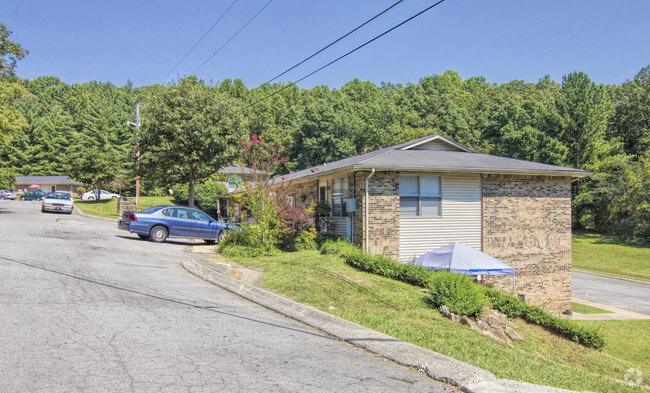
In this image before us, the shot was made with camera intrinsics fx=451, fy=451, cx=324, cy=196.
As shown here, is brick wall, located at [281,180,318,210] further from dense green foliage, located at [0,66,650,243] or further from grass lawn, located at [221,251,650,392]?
dense green foliage, located at [0,66,650,243]

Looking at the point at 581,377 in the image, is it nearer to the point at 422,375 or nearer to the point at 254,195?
the point at 422,375

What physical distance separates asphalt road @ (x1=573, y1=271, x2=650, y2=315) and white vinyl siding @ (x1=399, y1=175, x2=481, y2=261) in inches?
362

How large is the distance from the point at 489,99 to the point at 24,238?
65064 mm

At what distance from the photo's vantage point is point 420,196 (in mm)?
16609

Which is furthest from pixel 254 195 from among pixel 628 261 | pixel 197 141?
pixel 628 261

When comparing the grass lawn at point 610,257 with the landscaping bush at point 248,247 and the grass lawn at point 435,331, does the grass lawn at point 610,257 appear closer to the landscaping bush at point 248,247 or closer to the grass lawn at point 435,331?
the grass lawn at point 435,331

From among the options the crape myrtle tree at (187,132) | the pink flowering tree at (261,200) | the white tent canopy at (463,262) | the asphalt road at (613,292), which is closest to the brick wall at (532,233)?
the white tent canopy at (463,262)

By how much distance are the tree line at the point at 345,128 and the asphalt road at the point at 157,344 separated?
11624 millimetres

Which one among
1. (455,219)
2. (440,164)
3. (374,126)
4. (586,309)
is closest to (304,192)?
(440,164)

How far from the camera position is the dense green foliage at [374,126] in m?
28.7

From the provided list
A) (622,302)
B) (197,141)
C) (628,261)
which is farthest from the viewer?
(628,261)

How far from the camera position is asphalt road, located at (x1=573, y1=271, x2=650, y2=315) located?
830 inches

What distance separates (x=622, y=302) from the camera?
70.6 ft

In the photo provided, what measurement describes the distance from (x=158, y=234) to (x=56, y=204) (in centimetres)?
1647
